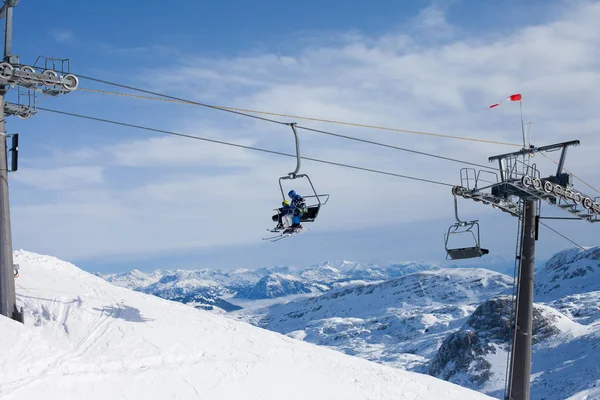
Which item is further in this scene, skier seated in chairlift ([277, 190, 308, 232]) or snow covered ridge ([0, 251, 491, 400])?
skier seated in chairlift ([277, 190, 308, 232])

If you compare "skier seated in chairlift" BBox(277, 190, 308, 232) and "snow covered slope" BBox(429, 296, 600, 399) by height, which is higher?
"skier seated in chairlift" BBox(277, 190, 308, 232)

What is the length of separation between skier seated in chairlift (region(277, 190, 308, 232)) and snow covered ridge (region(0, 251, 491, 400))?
20.2 feet

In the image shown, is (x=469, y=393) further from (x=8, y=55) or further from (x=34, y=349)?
(x=8, y=55)

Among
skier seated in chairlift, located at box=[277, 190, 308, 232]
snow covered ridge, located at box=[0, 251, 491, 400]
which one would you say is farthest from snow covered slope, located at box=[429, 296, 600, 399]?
skier seated in chairlift, located at box=[277, 190, 308, 232]

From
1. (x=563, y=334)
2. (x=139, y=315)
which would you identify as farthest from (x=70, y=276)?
(x=563, y=334)

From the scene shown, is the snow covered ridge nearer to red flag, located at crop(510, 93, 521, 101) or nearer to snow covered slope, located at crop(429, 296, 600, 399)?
red flag, located at crop(510, 93, 521, 101)

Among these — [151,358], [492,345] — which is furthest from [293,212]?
[492,345]

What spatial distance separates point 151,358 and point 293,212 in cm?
760

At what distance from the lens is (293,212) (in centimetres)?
2217

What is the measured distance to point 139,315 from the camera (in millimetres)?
26609

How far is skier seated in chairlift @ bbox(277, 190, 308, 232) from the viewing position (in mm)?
22078

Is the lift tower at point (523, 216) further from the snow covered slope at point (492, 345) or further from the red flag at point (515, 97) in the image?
the snow covered slope at point (492, 345)

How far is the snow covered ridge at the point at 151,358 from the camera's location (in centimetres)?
2000

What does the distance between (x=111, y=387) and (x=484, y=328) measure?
492ft
